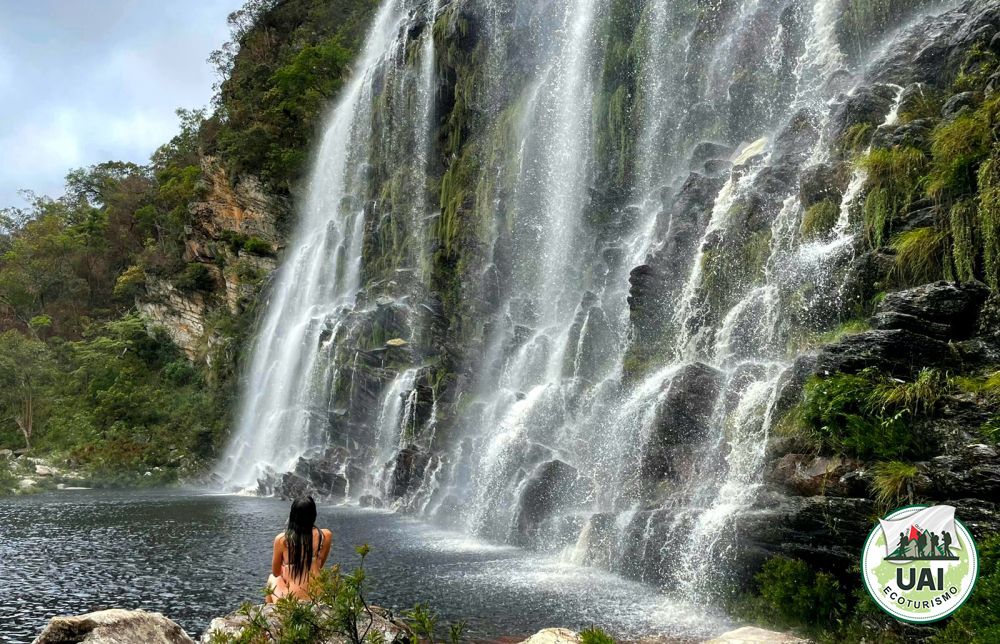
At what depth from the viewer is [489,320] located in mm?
29234

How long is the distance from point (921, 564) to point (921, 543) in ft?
0.59

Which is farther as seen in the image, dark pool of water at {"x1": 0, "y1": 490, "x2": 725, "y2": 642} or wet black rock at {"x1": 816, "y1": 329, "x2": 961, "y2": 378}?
dark pool of water at {"x1": 0, "y1": 490, "x2": 725, "y2": 642}

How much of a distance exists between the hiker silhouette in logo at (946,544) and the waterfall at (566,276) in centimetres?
479

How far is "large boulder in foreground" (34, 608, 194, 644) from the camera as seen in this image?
6402mm

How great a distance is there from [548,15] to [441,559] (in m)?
28.2

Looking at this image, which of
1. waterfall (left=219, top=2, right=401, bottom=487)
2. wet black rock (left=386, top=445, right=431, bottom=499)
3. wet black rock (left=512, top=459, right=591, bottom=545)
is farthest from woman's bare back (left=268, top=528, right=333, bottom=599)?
waterfall (left=219, top=2, right=401, bottom=487)

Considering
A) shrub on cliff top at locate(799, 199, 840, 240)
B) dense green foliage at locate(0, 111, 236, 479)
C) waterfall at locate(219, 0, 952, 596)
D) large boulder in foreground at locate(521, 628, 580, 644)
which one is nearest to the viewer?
large boulder in foreground at locate(521, 628, 580, 644)

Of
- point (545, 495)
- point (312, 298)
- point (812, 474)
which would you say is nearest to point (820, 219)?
point (812, 474)

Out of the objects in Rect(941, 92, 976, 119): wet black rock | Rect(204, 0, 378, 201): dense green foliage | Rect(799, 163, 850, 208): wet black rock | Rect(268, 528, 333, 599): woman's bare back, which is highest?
Rect(204, 0, 378, 201): dense green foliage

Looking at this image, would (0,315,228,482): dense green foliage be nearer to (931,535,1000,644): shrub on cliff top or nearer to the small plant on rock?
the small plant on rock

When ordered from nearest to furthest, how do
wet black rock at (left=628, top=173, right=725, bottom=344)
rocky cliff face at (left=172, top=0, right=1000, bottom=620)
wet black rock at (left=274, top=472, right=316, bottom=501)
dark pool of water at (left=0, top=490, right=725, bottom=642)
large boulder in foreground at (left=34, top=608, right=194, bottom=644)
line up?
large boulder in foreground at (left=34, top=608, right=194, bottom=644) → rocky cliff face at (left=172, top=0, right=1000, bottom=620) → dark pool of water at (left=0, top=490, right=725, bottom=642) → wet black rock at (left=628, top=173, right=725, bottom=344) → wet black rock at (left=274, top=472, right=316, bottom=501)

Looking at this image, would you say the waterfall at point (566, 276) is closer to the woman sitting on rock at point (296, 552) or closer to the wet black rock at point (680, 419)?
the wet black rock at point (680, 419)

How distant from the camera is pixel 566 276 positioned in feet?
93.3

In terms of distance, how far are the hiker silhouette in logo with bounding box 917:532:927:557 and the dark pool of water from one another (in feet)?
14.0
